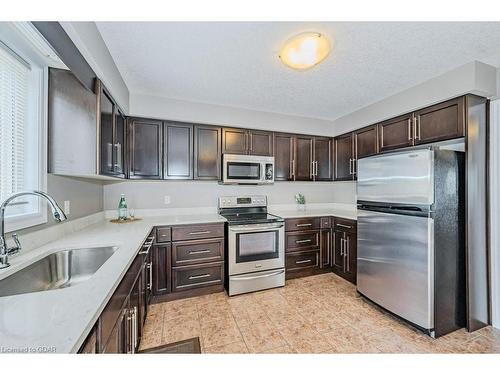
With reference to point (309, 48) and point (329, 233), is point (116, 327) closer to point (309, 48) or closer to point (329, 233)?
point (309, 48)

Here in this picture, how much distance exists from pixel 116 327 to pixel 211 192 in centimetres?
228

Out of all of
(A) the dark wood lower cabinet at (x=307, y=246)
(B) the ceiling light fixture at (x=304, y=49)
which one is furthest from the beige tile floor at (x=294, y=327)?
(B) the ceiling light fixture at (x=304, y=49)

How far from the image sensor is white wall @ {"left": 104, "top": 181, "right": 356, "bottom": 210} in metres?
2.88

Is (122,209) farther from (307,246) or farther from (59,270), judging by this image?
(307,246)

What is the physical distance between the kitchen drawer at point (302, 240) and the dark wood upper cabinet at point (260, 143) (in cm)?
123

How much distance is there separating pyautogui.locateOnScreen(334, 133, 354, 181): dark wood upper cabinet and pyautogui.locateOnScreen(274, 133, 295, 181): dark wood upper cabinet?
781 mm

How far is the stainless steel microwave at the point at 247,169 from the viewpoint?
2961 millimetres

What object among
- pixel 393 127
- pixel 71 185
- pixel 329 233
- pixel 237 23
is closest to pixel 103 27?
pixel 237 23

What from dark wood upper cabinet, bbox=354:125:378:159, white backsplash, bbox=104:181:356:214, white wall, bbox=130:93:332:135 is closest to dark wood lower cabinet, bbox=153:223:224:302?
white backsplash, bbox=104:181:356:214

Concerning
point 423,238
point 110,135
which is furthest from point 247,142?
point 423,238

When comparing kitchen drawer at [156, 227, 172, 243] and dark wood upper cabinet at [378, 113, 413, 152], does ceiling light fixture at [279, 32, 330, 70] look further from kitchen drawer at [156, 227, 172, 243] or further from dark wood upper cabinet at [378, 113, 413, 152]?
kitchen drawer at [156, 227, 172, 243]

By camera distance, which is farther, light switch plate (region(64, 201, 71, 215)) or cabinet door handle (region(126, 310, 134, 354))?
light switch plate (region(64, 201, 71, 215))

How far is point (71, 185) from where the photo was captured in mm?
1901

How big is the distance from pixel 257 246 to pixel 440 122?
2.31m
